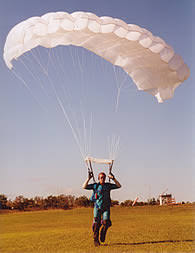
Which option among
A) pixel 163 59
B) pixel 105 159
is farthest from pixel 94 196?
pixel 163 59

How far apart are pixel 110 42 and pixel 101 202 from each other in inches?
142

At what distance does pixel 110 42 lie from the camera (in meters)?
7.55

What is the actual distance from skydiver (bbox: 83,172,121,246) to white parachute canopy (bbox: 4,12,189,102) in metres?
2.71

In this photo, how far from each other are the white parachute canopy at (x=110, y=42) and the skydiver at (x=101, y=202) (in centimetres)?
271

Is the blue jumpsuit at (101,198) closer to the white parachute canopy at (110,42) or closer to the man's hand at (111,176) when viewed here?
the man's hand at (111,176)

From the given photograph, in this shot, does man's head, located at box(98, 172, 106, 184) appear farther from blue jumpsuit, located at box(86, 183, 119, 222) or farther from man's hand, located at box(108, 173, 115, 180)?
man's hand, located at box(108, 173, 115, 180)

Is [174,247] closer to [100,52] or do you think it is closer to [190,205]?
[100,52]

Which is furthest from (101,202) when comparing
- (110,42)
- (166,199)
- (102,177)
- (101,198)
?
(166,199)

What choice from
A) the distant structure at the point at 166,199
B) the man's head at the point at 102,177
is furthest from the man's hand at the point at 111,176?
the distant structure at the point at 166,199

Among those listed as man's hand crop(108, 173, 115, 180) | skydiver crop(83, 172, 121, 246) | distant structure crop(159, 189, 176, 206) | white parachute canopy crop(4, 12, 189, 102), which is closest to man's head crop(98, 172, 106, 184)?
skydiver crop(83, 172, 121, 246)

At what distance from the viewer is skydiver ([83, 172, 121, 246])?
271 inches

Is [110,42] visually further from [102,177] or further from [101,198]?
[101,198]

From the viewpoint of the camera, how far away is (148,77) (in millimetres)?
8391

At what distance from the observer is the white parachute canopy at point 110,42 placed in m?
6.76
